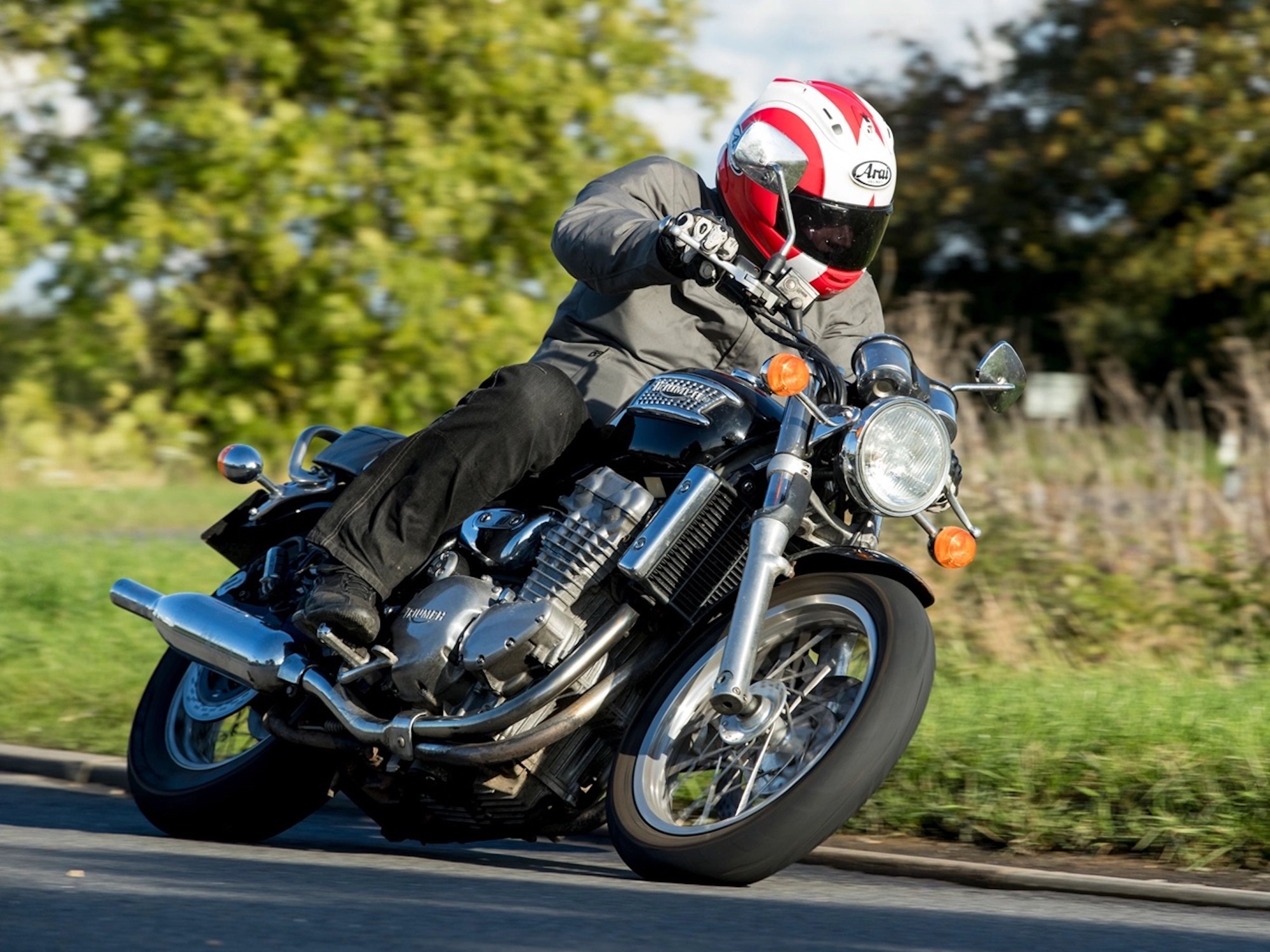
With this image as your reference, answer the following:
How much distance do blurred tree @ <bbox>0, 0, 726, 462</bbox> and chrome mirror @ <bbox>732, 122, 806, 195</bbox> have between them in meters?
10.3

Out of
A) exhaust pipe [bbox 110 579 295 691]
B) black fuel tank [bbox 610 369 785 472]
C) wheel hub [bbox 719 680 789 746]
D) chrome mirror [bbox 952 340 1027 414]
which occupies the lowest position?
exhaust pipe [bbox 110 579 295 691]

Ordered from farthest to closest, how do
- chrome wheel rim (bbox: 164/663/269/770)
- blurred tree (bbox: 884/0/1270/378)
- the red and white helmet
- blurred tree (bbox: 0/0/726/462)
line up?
1. blurred tree (bbox: 884/0/1270/378)
2. blurred tree (bbox: 0/0/726/462)
3. chrome wheel rim (bbox: 164/663/269/770)
4. the red and white helmet

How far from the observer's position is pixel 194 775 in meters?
5.00

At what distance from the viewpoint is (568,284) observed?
15.3 meters

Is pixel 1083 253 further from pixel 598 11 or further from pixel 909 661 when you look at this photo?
pixel 909 661

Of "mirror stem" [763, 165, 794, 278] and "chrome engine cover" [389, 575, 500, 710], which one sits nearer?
"mirror stem" [763, 165, 794, 278]

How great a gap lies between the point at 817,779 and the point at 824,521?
27.3 inches

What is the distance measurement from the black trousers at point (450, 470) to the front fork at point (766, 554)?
25.9 inches

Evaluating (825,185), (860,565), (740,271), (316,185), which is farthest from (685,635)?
(316,185)

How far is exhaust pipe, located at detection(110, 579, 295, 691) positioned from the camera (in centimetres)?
469

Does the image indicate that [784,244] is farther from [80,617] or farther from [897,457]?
[80,617]

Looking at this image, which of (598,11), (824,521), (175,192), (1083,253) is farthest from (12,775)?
(1083,253)

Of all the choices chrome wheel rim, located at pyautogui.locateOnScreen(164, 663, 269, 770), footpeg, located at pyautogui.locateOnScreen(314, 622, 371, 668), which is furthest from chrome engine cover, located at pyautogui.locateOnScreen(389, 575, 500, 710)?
chrome wheel rim, located at pyautogui.locateOnScreen(164, 663, 269, 770)

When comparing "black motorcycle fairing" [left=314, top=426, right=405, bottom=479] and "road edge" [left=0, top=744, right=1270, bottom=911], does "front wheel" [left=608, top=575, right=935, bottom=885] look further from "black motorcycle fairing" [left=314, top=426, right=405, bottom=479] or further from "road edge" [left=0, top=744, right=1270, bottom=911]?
"black motorcycle fairing" [left=314, top=426, right=405, bottom=479]
